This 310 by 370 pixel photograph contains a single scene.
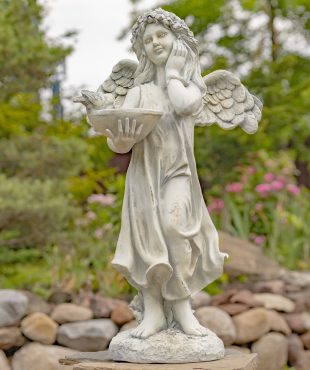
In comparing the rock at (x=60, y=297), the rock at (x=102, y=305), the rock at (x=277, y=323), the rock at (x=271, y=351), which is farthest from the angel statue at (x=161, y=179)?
the rock at (x=277, y=323)

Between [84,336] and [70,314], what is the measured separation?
0.83 feet

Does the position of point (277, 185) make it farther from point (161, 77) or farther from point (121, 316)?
point (161, 77)

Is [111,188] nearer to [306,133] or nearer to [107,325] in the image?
[107,325]

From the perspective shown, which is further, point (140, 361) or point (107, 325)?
point (107, 325)

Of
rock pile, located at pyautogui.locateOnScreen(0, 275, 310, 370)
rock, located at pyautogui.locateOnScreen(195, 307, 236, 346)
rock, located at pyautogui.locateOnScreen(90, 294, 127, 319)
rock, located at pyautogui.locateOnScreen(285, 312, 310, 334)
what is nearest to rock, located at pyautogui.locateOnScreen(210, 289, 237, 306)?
rock pile, located at pyautogui.locateOnScreen(0, 275, 310, 370)

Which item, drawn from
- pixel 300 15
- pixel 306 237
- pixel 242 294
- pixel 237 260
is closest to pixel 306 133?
pixel 300 15

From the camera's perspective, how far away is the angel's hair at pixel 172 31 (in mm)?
4133

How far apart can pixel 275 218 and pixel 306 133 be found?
2979mm

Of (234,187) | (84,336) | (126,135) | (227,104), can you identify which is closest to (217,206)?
(234,187)

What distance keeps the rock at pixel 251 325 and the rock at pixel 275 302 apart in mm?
265

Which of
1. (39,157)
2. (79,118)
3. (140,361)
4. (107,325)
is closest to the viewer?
(140,361)

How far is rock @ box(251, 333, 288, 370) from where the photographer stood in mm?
7383

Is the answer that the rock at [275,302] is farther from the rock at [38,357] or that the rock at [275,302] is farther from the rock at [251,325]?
the rock at [38,357]

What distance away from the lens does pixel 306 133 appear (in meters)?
12.5
